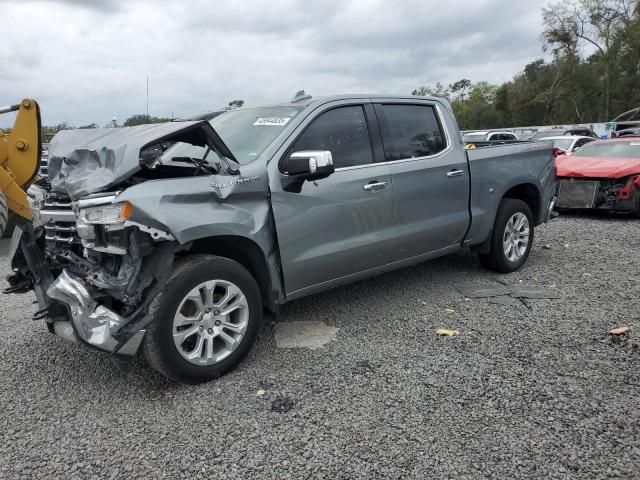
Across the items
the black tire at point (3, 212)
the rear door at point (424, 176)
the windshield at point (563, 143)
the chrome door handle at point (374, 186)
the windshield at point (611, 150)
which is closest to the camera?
the black tire at point (3, 212)

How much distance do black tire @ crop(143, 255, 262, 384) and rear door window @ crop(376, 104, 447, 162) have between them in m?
1.77

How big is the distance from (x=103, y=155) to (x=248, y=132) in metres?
1.18

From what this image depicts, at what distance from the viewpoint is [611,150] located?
10.4m

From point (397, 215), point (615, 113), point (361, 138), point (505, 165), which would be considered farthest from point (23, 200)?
point (615, 113)

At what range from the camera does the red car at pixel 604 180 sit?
30.2 ft

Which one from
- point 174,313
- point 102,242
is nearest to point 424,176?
point 174,313

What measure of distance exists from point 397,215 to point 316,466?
242 cm

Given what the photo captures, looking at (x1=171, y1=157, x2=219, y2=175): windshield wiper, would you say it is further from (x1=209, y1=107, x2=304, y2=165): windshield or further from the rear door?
the rear door

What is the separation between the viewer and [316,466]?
2.64 metres

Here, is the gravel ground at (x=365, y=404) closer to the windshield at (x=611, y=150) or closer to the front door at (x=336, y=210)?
the front door at (x=336, y=210)

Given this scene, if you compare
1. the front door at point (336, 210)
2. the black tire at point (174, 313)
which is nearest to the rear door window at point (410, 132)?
the front door at point (336, 210)

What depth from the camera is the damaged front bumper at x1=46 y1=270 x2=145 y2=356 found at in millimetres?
3070

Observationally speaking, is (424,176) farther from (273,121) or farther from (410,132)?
(273,121)

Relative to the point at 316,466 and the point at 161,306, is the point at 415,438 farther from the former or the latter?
the point at 161,306
